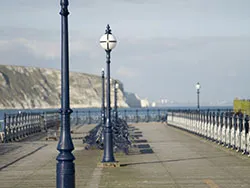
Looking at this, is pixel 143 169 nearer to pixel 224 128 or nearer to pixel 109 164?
pixel 109 164

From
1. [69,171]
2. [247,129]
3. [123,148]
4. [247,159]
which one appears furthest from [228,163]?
[69,171]

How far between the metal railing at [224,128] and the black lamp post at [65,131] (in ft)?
38.5

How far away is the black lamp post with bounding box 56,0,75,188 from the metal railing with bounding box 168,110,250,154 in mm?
11749

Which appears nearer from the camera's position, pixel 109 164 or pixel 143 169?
pixel 143 169

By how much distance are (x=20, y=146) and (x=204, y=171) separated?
14376mm

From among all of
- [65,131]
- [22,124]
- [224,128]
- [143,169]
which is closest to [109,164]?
[143,169]

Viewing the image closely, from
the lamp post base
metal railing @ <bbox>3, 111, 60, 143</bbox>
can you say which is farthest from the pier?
metal railing @ <bbox>3, 111, 60, 143</bbox>

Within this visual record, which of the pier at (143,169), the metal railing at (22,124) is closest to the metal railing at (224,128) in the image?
the pier at (143,169)

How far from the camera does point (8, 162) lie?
2184cm

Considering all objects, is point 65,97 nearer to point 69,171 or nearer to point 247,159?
Answer: point 69,171

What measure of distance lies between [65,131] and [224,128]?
1681 cm

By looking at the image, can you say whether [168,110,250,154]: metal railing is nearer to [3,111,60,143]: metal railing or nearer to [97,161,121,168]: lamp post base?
[97,161,121,168]: lamp post base

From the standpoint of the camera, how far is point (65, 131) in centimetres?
1205

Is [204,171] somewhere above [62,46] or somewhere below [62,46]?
below
